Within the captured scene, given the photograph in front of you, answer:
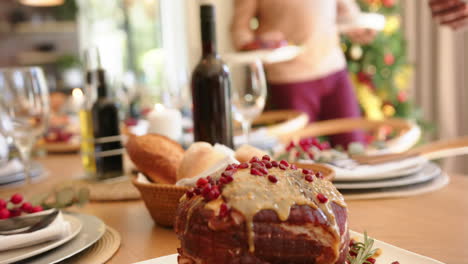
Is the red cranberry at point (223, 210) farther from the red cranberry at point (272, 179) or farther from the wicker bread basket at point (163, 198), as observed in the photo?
the wicker bread basket at point (163, 198)

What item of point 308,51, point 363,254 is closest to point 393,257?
point 363,254

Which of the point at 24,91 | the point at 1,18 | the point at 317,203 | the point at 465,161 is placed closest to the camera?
the point at 317,203

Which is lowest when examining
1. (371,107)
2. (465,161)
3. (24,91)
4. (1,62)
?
(465,161)

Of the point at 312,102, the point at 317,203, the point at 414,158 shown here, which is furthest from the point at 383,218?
the point at 312,102

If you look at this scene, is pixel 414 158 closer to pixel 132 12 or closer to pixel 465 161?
pixel 465 161

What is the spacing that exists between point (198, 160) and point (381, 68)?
3.27 meters

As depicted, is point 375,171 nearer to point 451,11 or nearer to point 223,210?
point 223,210

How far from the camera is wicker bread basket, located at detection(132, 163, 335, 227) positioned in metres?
0.78

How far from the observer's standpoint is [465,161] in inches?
160

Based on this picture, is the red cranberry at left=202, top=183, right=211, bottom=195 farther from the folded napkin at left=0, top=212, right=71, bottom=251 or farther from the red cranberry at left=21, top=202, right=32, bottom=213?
the red cranberry at left=21, top=202, right=32, bottom=213

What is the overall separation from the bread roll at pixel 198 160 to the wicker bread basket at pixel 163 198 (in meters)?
Result: 0.04

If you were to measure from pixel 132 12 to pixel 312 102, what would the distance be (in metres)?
4.43

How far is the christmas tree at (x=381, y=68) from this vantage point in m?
3.74

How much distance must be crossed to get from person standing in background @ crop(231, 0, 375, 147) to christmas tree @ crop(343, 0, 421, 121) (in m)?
1.14
